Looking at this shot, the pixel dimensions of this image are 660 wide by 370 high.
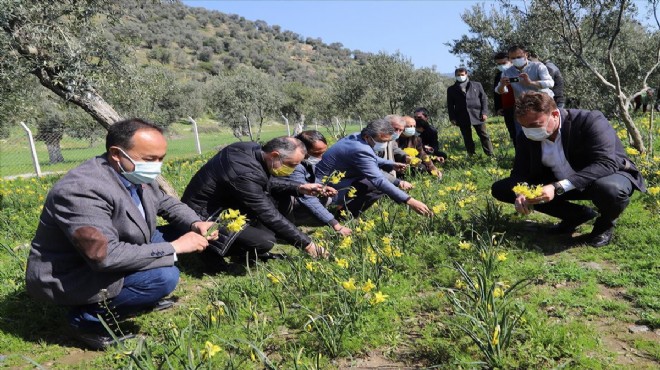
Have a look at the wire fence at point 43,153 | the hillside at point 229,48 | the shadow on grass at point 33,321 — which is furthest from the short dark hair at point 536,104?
the hillside at point 229,48

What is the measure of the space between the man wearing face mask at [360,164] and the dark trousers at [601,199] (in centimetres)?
155

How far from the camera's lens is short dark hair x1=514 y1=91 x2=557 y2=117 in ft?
12.1

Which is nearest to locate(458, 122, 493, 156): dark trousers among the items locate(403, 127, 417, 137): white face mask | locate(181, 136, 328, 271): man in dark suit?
locate(403, 127, 417, 137): white face mask

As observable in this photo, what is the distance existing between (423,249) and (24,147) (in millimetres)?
16495

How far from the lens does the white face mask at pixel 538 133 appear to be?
3.77m

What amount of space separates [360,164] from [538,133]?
2.11 m

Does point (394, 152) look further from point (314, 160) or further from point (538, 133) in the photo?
point (538, 133)

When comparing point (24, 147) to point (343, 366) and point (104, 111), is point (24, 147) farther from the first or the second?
point (343, 366)

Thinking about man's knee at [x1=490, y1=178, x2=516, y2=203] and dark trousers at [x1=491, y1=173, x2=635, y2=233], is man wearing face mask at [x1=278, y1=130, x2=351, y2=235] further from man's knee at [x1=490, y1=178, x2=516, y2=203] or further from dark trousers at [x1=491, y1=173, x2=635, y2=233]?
dark trousers at [x1=491, y1=173, x2=635, y2=233]

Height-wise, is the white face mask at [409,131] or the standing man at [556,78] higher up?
the standing man at [556,78]

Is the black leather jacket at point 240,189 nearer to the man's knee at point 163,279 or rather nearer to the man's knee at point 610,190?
the man's knee at point 163,279

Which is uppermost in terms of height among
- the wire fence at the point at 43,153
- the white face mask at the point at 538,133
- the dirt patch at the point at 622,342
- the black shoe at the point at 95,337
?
the white face mask at the point at 538,133

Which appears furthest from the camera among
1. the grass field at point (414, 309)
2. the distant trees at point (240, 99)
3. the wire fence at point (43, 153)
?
the distant trees at point (240, 99)

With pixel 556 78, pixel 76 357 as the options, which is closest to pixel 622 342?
pixel 76 357
